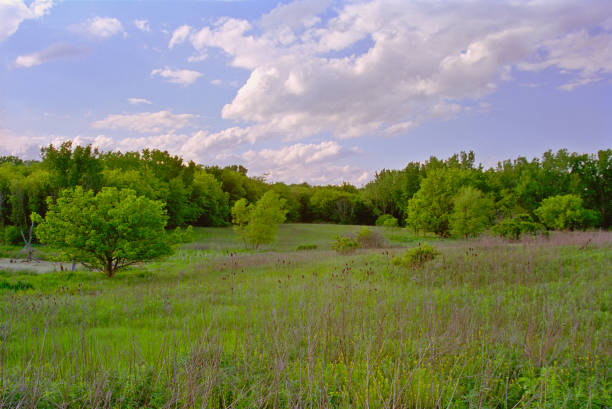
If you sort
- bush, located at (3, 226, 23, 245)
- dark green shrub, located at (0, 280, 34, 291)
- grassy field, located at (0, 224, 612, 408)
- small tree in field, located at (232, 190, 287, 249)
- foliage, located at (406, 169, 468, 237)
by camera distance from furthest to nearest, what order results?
foliage, located at (406, 169, 468, 237) < bush, located at (3, 226, 23, 245) < small tree in field, located at (232, 190, 287, 249) < dark green shrub, located at (0, 280, 34, 291) < grassy field, located at (0, 224, 612, 408)

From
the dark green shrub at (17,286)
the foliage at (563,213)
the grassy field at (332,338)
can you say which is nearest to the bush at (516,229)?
the grassy field at (332,338)

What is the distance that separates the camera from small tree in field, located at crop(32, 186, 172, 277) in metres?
12.6

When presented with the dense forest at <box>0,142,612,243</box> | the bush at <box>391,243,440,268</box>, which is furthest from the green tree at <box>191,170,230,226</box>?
the bush at <box>391,243,440,268</box>

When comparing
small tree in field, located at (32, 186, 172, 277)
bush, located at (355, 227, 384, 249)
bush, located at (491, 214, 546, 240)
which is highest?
small tree in field, located at (32, 186, 172, 277)

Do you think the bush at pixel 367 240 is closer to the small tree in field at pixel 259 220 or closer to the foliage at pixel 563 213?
the small tree in field at pixel 259 220

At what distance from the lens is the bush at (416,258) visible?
11.7m

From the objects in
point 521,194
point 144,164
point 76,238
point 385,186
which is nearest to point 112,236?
point 76,238

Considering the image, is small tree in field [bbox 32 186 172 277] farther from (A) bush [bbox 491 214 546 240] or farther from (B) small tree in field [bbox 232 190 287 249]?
(A) bush [bbox 491 214 546 240]

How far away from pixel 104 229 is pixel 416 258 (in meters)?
10.5

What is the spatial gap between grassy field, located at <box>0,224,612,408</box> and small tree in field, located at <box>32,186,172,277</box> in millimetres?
992

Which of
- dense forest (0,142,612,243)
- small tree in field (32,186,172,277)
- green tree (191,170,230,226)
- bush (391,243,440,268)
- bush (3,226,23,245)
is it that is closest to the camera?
bush (391,243,440,268)

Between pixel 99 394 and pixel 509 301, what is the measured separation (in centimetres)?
718

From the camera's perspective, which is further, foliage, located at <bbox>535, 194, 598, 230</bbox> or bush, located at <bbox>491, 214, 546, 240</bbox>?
foliage, located at <bbox>535, 194, 598, 230</bbox>

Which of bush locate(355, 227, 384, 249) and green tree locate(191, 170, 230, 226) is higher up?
green tree locate(191, 170, 230, 226)
